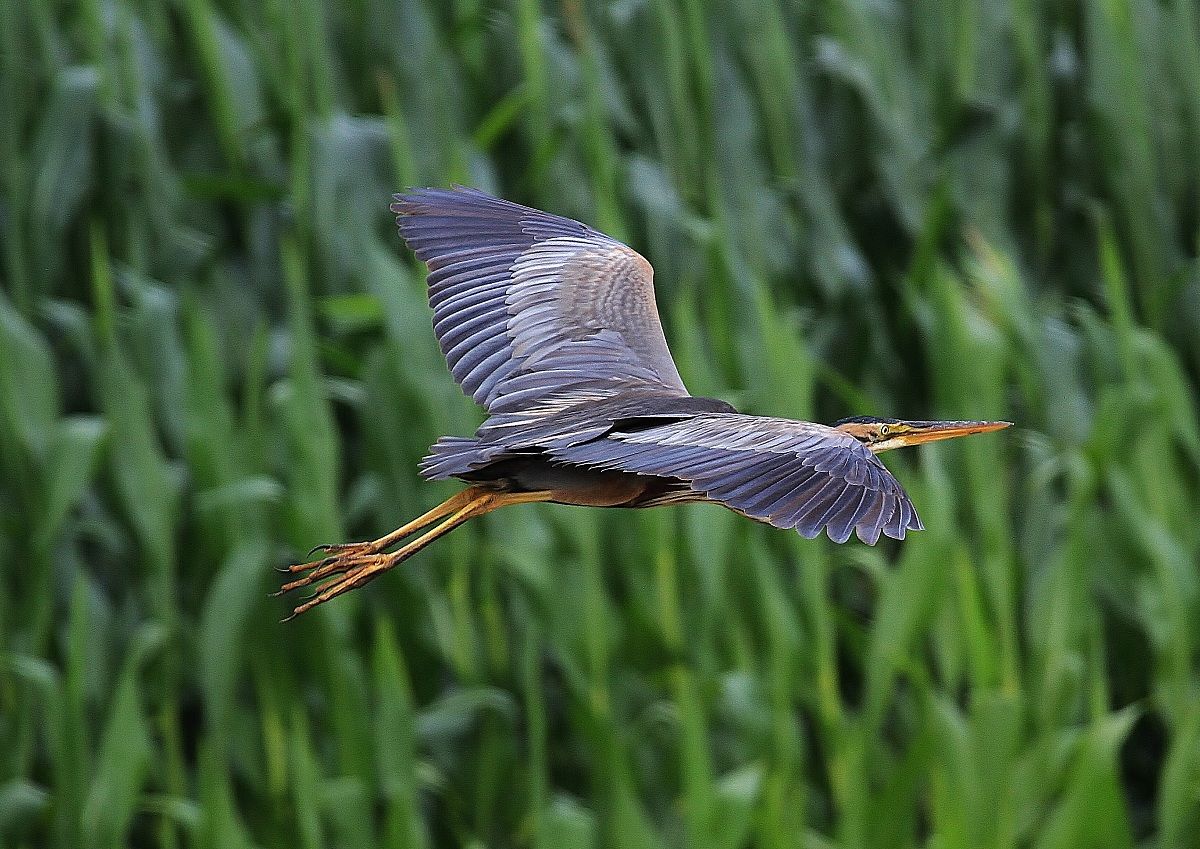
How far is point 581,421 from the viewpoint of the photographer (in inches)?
91.4

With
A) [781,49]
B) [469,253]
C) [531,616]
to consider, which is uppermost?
[781,49]

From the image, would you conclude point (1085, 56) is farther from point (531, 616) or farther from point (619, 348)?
point (619, 348)

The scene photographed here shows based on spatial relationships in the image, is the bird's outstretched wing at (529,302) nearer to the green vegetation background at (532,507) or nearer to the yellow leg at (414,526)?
the yellow leg at (414,526)

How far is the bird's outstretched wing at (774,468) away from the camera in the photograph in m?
1.98

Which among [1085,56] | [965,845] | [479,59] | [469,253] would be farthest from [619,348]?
[1085,56]

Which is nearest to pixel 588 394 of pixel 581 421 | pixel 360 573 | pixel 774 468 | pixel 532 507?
pixel 581 421

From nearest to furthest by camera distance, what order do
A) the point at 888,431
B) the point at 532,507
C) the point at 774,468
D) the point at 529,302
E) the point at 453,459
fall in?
the point at 774,468 < the point at 453,459 < the point at 888,431 < the point at 529,302 < the point at 532,507

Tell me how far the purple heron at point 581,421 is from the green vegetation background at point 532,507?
62 cm

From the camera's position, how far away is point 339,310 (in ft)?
12.4

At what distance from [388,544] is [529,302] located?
58 cm

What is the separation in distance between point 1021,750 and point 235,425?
5.69ft

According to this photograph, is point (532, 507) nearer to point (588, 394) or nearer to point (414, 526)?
point (588, 394)

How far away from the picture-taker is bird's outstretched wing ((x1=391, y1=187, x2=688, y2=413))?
2.73 m

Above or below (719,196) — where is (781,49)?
above
